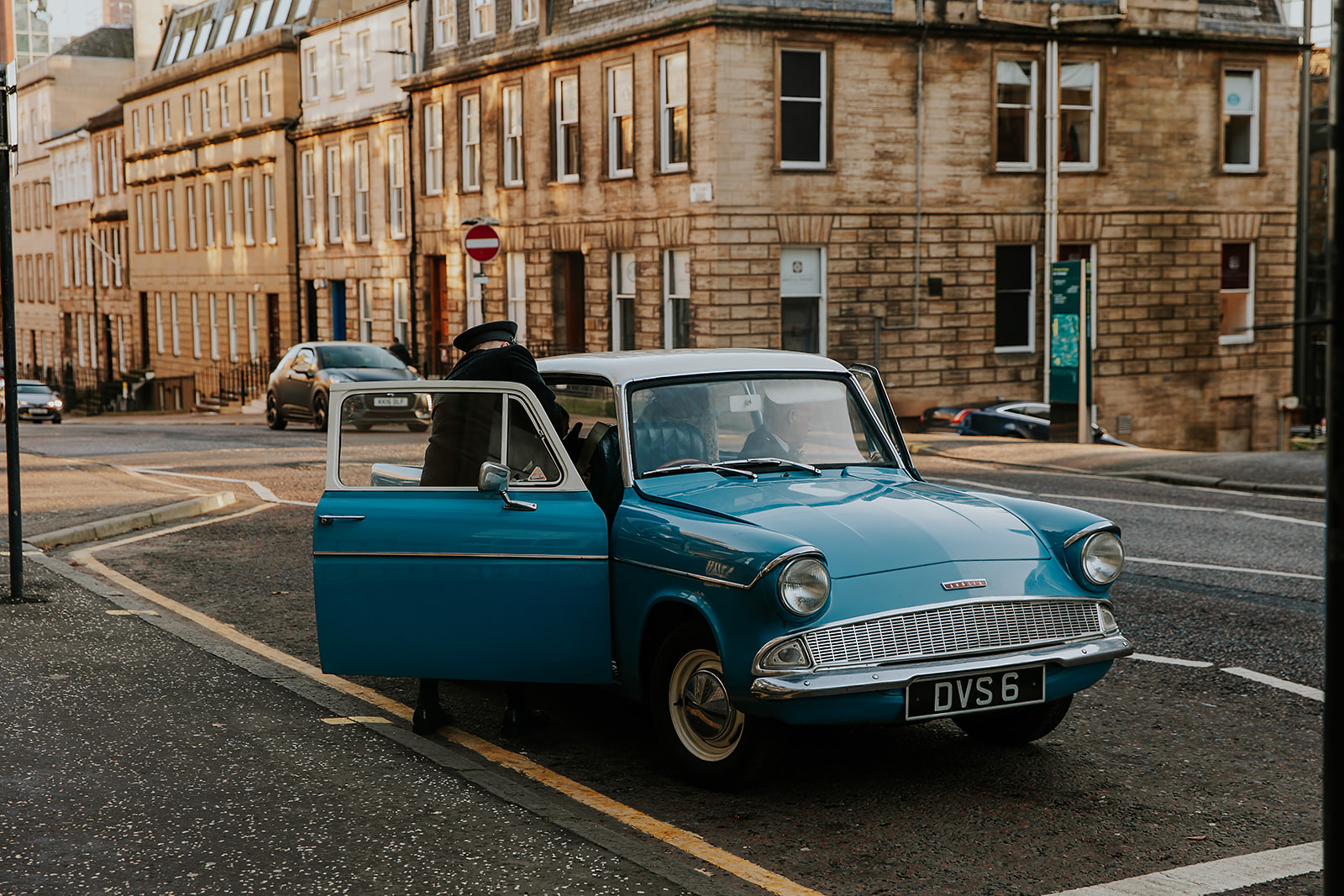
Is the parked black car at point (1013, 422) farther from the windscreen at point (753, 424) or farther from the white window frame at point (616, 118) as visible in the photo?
the windscreen at point (753, 424)

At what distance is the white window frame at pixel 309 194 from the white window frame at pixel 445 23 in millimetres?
9314

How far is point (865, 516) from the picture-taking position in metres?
5.57

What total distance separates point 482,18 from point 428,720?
3092 cm

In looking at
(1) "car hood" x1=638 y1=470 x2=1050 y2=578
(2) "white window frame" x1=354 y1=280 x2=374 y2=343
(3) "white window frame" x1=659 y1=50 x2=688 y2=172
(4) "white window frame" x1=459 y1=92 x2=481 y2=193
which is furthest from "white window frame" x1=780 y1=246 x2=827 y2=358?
(1) "car hood" x1=638 y1=470 x2=1050 y2=578

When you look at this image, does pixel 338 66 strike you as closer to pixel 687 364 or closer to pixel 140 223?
pixel 140 223

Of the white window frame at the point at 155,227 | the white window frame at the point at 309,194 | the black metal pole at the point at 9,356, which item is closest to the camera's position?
the black metal pole at the point at 9,356

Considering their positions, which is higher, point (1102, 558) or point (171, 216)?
point (171, 216)

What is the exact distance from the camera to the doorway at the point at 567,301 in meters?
32.9

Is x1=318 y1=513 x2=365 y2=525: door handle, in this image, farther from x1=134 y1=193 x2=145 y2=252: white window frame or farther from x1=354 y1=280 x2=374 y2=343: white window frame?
x1=134 y1=193 x2=145 y2=252: white window frame

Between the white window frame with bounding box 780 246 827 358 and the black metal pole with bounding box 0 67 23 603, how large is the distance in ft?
65.8

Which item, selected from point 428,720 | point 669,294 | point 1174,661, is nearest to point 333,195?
point 669,294

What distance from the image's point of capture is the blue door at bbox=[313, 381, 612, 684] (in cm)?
587

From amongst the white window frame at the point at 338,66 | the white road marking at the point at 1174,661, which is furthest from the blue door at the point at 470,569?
the white window frame at the point at 338,66

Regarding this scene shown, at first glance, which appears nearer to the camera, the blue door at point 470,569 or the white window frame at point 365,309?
the blue door at point 470,569
